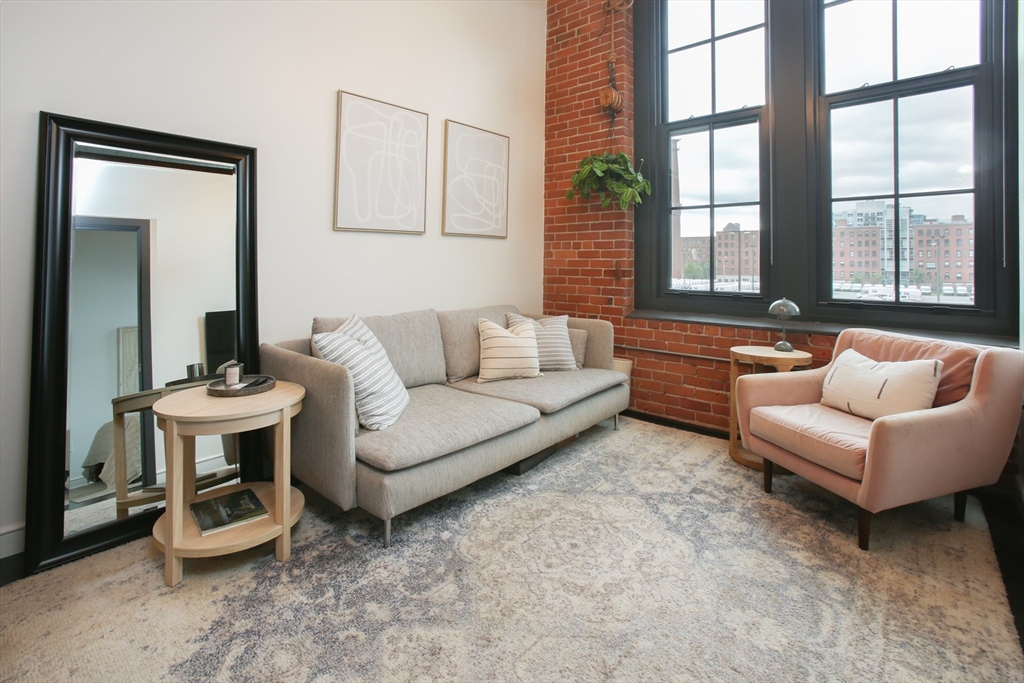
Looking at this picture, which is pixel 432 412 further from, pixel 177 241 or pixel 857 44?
pixel 857 44

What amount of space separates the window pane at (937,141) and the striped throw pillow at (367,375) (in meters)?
3.15

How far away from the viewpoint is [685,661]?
1.55m

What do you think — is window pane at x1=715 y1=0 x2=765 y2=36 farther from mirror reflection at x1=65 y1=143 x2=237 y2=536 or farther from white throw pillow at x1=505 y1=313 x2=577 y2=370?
mirror reflection at x1=65 y1=143 x2=237 y2=536

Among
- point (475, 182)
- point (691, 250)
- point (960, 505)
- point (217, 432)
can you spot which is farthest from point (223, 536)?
point (691, 250)

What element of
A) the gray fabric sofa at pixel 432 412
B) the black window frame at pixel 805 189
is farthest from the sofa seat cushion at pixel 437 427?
the black window frame at pixel 805 189

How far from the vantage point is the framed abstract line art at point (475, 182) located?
3.68 meters

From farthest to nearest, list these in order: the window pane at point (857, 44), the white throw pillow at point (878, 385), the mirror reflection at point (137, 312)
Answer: the window pane at point (857, 44) → the white throw pillow at point (878, 385) → the mirror reflection at point (137, 312)

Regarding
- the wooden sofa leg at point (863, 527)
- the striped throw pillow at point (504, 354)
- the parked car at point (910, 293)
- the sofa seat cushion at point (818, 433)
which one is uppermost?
the parked car at point (910, 293)

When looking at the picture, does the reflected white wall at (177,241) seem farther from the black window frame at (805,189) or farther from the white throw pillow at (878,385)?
the white throw pillow at (878,385)

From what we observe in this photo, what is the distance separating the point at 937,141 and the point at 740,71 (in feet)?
4.37

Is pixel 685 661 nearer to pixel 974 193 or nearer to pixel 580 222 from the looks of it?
pixel 974 193

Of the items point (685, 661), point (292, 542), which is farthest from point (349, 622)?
point (685, 661)

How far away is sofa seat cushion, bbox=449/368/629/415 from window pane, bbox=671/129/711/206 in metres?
1.49

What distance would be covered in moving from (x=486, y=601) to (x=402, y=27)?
10.9 feet
